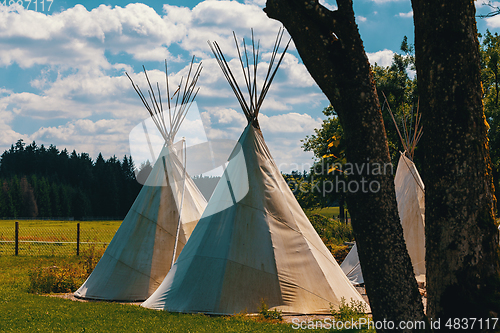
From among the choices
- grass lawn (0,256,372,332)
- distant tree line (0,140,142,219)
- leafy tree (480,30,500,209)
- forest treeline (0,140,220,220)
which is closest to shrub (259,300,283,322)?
grass lawn (0,256,372,332)

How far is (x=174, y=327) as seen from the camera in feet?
14.5

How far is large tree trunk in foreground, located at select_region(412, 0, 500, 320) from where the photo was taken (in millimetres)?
2738

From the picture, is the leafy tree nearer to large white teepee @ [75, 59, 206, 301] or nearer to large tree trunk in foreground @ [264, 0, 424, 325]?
large white teepee @ [75, 59, 206, 301]

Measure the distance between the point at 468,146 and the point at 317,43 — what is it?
4.04 feet

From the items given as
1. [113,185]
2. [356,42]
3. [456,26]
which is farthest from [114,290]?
[113,185]

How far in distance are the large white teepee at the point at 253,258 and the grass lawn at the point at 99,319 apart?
359 mm

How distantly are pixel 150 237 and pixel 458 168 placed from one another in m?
5.39

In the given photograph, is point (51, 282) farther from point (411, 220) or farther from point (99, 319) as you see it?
point (411, 220)

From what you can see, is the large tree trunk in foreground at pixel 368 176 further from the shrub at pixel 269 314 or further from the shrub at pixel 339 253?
the shrub at pixel 339 253

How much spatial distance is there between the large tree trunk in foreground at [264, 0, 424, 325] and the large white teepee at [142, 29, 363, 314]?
2.64m

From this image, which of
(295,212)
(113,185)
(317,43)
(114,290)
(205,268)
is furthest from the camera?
(113,185)

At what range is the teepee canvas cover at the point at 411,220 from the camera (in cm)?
837

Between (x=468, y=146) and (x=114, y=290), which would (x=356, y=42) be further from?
(x=114, y=290)

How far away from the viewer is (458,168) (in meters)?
2.72
